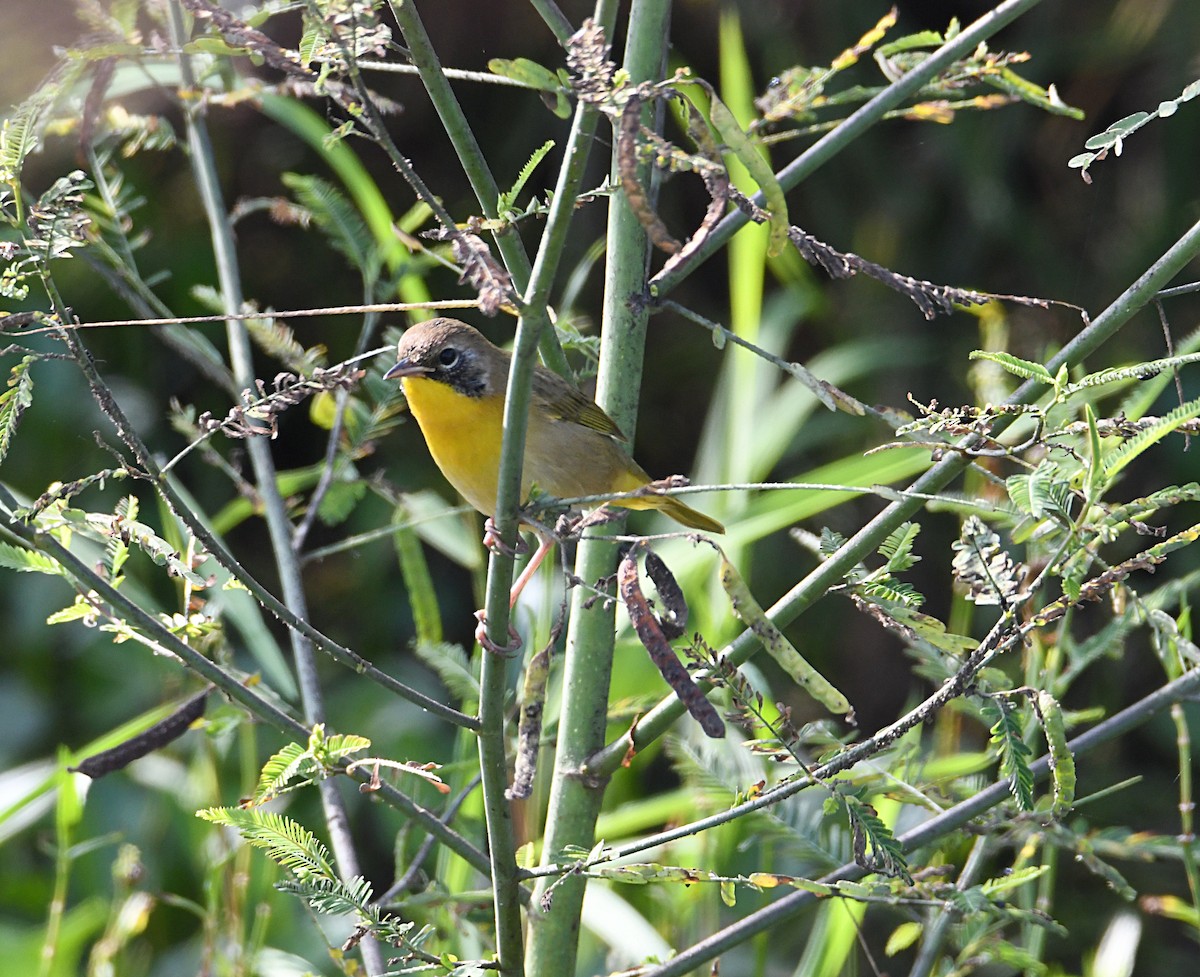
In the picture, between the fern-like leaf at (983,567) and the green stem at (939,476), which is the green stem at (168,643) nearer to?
the green stem at (939,476)

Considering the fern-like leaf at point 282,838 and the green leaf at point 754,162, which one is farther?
the fern-like leaf at point 282,838

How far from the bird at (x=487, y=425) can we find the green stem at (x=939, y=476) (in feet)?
2.26

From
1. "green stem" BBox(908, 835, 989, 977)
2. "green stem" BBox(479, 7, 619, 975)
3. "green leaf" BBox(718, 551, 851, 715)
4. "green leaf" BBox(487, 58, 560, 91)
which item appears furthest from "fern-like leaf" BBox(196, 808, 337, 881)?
"green stem" BBox(908, 835, 989, 977)

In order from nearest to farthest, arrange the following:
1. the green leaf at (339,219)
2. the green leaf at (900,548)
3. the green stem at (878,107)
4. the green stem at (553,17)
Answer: the green leaf at (900,548) < the green stem at (878,107) < the green stem at (553,17) < the green leaf at (339,219)

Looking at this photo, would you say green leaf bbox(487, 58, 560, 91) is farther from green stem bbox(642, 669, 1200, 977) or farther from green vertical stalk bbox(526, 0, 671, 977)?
green stem bbox(642, 669, 1200, 977)

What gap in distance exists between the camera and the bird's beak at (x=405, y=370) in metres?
1.91

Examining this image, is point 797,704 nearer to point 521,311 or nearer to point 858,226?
point 858,226

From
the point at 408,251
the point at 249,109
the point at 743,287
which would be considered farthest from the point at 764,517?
the point at 249,109

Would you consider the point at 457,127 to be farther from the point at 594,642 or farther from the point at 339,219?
the point at 339,219

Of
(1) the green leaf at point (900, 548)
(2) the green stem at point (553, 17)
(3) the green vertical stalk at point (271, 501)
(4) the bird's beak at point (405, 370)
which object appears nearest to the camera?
(1) the green leaf at point (900, 548)

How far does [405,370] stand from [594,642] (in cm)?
67

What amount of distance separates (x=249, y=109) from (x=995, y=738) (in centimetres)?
313

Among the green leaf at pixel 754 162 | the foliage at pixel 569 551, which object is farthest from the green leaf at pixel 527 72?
the green leaf at pixel 754 162

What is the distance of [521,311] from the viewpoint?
3.00 feet
